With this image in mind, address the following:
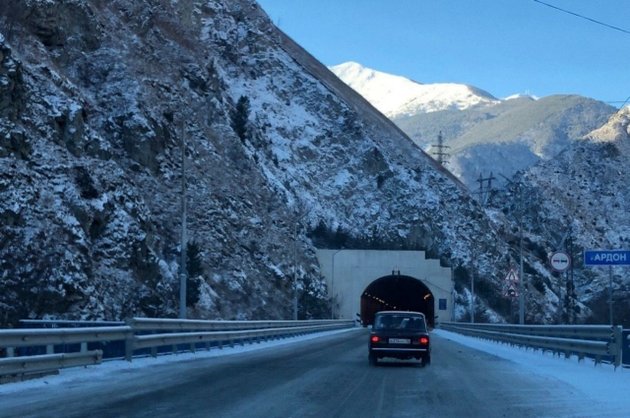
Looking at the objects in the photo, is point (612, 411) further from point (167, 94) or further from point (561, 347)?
point (167, 94)

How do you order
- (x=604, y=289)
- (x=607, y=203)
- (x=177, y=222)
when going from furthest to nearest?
(x=607, y=203), (x=604, y=289), (x=177, y=222)

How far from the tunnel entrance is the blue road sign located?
69.0m

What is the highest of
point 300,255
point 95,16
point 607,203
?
point 95,16

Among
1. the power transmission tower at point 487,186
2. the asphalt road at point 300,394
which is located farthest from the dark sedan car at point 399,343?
the power transmission tower at point 487,186

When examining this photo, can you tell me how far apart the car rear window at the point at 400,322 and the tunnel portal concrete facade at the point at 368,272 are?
5659 cm

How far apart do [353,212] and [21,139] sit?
177 ft

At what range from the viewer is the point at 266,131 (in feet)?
287

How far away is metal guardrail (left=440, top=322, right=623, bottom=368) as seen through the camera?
62.6 ft

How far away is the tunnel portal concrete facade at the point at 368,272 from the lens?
79.8 meters

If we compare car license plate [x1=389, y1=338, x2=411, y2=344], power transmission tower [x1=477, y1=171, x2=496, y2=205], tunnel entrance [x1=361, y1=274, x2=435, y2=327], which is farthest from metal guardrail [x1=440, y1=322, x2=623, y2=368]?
tunnel entrance [x1=361, y1=274, x2=435, y2=327]

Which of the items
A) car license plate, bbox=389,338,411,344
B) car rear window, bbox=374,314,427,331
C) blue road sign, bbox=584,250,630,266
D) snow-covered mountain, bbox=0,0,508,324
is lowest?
car license plate, bbox=389,338,411,344

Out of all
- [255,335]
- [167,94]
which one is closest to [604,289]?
[167,94]

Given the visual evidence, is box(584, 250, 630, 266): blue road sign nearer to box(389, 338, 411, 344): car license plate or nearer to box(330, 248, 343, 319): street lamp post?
→ box(389, 338, 411, 344): car license plate

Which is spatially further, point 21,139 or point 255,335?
point 21,139
